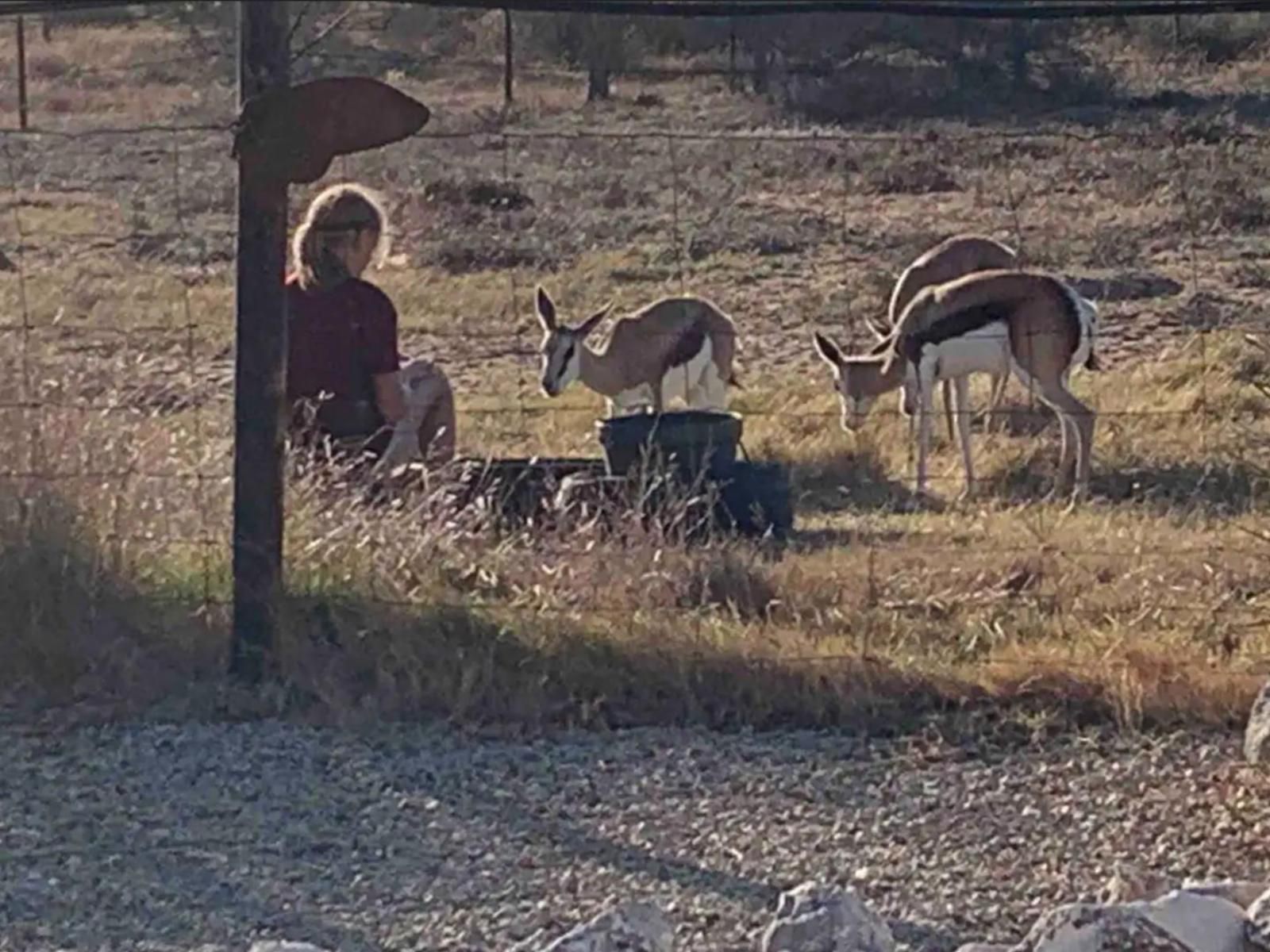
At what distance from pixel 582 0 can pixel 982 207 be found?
61.4 feet

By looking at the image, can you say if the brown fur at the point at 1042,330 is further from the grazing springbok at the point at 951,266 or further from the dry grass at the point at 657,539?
the grazing springbok at the point at 951,266

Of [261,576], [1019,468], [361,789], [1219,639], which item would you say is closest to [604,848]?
[361,789]

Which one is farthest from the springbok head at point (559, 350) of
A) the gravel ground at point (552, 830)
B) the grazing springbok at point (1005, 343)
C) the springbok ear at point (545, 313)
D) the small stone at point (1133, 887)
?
the small stone at point (1133, 887)

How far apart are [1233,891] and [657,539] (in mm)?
3242

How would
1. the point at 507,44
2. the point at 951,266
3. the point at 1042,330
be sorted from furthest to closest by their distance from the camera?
the point at 951,266, the point at 1042,330, the point at 507,44

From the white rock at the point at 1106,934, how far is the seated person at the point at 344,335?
15.7ft

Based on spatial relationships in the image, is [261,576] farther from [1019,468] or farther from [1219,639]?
[1019,468]

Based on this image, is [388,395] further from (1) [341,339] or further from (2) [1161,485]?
(2) [1161,485]

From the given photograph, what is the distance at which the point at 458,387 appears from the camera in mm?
16609

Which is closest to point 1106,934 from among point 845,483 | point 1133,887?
point 1133,887

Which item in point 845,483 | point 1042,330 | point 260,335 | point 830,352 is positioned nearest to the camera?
point 260,335

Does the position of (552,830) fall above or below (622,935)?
below

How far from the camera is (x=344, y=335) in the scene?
959 centimetres

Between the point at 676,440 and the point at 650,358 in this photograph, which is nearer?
the point at 676,440
